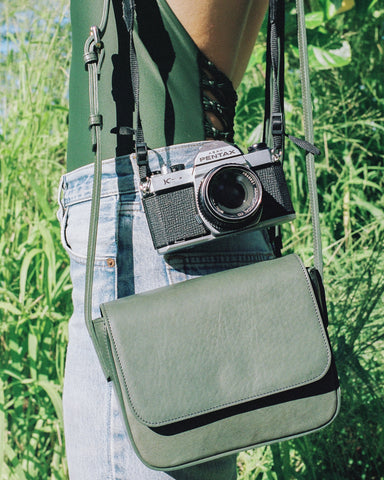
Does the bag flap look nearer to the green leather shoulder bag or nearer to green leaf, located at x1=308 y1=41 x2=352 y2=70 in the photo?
the green leather shoulder bag

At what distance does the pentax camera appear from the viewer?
0.65m

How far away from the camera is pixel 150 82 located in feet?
2.24

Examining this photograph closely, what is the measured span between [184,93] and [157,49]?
65 millimetres

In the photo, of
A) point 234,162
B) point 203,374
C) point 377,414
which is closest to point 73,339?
point 203,374

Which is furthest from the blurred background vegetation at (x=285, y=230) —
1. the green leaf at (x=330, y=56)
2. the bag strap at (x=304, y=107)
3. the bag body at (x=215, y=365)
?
the bag strap at (x=304, y=107)

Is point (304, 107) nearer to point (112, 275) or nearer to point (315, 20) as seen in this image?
point (112, 275)

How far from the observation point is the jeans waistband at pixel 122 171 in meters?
0.67

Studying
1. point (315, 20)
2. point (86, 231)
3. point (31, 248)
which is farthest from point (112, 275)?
point (315, 20)

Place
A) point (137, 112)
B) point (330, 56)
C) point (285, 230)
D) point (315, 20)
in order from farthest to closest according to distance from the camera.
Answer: point (285, 230), point (330, 56), point (315, 20), point (137, 112)

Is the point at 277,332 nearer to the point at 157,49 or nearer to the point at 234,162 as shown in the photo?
the point at 234,162

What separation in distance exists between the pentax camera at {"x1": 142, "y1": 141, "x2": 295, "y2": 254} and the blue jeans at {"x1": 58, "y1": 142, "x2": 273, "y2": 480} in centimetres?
2

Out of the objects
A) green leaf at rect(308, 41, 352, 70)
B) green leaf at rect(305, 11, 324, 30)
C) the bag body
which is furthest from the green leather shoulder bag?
green leaf at rect(308, 41, 352, 70)

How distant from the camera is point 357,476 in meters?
1.41

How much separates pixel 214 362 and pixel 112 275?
17cm
